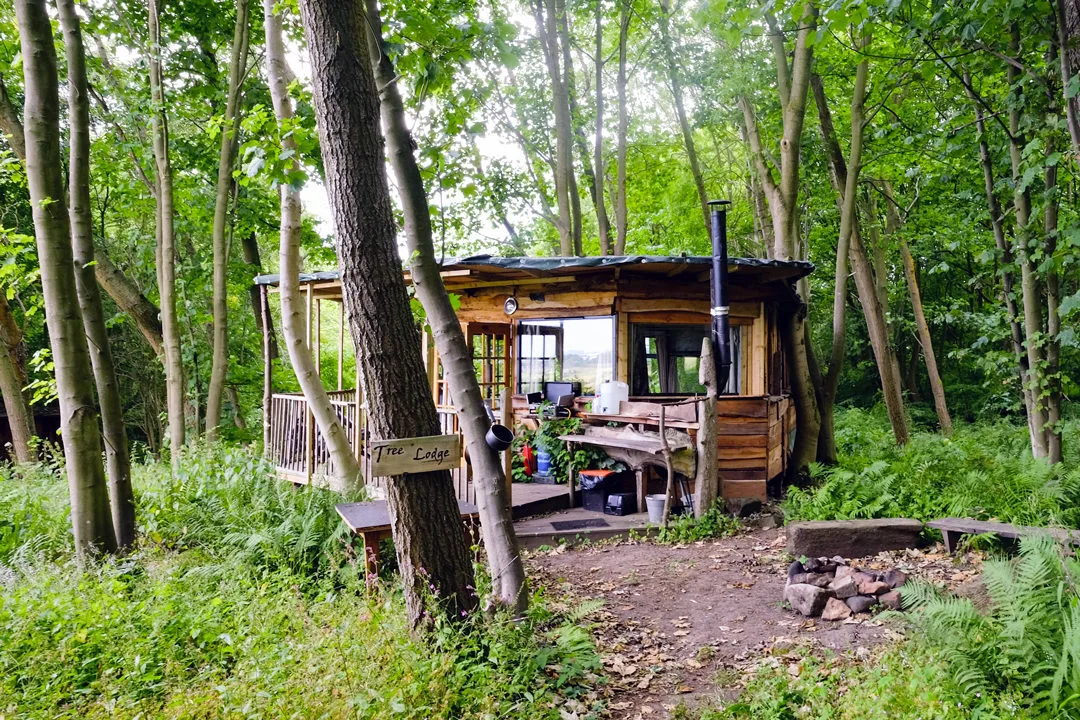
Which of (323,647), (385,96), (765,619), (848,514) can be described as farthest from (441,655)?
(848,514)

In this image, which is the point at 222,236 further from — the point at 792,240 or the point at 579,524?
the point at 792,240

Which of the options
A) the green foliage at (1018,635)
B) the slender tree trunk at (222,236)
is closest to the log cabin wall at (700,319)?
the slender tree trunk at (222,236)

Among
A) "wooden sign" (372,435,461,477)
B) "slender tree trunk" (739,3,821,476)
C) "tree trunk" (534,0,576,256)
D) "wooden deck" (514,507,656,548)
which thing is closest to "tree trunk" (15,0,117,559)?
"wooden sign" (372,435,461,477)

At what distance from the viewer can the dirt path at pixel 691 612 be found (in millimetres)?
4016

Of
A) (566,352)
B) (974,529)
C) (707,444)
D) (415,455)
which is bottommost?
(974,529)

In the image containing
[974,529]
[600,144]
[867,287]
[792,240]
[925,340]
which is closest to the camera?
[974,529]

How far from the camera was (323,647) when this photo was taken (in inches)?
128

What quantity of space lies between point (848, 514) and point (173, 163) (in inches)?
492

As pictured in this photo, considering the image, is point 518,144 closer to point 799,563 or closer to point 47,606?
point 799,563

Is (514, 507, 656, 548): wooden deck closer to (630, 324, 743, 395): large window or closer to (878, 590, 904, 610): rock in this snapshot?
(630, 324, 743, 395): large window

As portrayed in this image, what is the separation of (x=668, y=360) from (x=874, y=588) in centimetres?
547

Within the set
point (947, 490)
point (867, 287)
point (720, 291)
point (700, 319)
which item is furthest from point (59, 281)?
point (867, 287)

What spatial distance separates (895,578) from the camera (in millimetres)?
4980

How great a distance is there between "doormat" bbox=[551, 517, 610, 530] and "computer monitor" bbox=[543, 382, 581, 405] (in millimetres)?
2372
